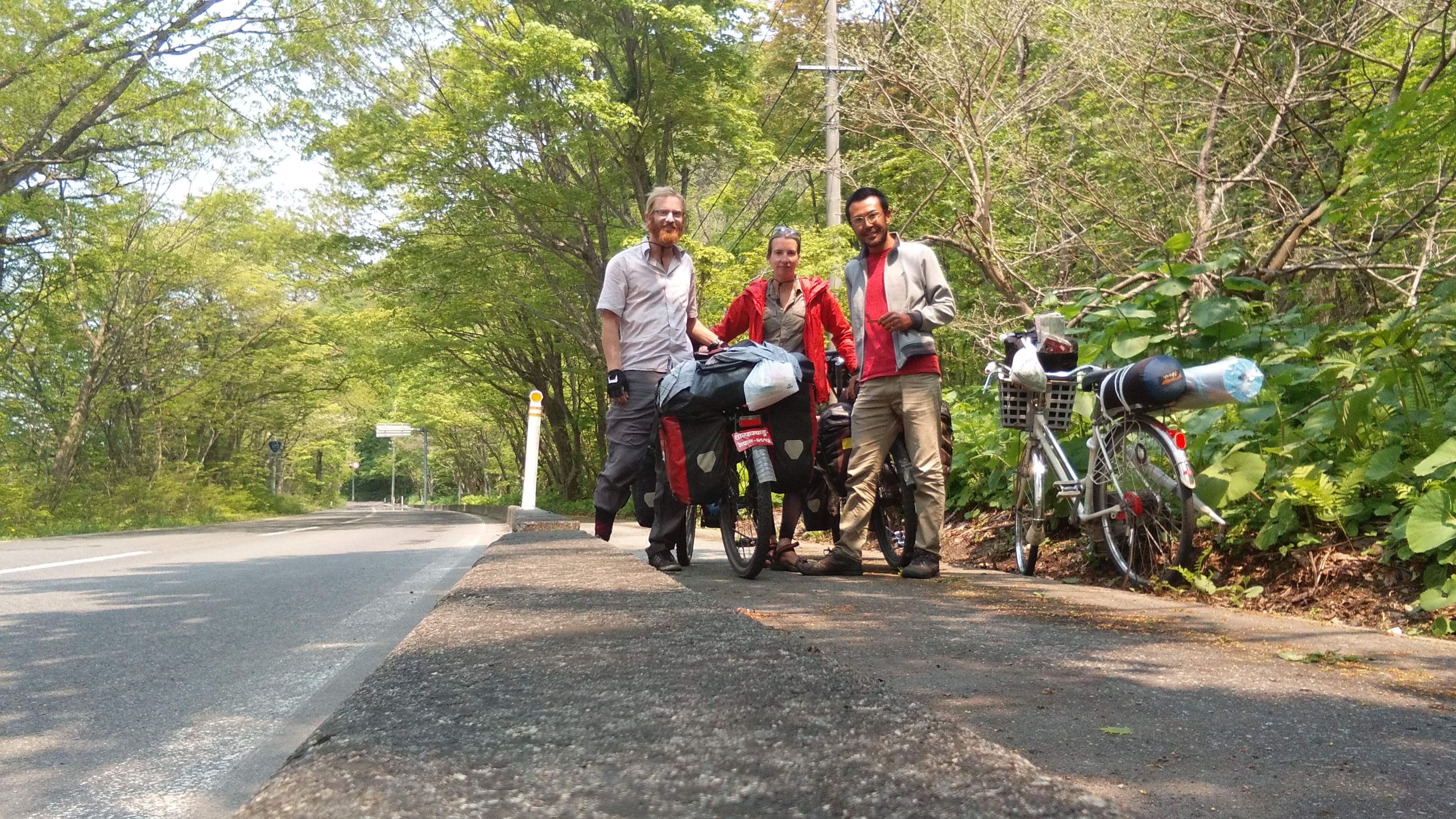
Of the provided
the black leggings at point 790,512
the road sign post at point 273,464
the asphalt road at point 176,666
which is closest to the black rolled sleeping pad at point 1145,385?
the black leggings at point 790,512

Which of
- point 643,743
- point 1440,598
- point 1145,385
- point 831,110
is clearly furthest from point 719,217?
point 643,743

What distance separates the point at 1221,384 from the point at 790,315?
96.8 inches

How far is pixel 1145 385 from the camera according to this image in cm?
459

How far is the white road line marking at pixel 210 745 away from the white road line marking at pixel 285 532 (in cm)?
1020

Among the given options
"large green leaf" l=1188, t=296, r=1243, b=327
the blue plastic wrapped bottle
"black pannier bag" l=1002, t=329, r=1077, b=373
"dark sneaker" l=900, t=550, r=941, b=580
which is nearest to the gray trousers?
"dark sneaker" l=900, t=550, r=941, b=580

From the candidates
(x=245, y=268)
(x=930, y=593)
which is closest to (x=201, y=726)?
(x=930, y=593)

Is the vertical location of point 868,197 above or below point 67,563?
above

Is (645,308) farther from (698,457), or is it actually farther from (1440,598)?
(1440,598)

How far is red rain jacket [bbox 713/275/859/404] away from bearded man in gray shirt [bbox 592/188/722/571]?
0.43m

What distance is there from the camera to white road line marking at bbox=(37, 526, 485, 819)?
2.12m

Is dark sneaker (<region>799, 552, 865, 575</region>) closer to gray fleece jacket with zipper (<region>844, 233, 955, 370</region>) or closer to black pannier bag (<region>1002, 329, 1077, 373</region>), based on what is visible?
gray fleece jacket with zipper (<region>844, 233, 955, 370</region>)

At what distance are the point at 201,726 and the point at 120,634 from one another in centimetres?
186

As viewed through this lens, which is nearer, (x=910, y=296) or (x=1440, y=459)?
(x=1440, y=459)

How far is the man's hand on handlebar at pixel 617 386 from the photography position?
553 centimetres
